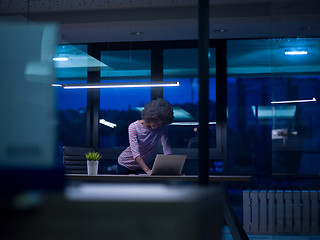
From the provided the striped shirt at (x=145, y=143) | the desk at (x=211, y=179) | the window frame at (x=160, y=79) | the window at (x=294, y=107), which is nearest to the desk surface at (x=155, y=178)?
the desk at (x=211, y=179)

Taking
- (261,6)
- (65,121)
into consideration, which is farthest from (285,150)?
(65,121)

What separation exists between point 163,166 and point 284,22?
176 centimetres

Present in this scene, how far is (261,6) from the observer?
6074 mm

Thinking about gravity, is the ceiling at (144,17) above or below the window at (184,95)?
above

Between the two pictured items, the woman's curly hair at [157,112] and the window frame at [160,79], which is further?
the window frame at [160,79]

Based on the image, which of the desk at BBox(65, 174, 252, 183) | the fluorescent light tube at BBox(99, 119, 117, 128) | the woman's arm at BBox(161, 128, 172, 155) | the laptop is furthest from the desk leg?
the fluorescent light tube at BBox(99, 119, 117, 128)

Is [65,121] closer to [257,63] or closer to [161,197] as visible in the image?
→ [257,63]

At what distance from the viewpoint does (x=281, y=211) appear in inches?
196

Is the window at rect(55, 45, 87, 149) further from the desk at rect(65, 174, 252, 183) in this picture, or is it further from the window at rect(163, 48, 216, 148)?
the desk at rect(65, 174, 252, 183)

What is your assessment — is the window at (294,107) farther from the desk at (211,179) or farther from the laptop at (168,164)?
the laptop at (168,164)

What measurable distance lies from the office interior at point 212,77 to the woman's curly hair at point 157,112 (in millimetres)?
403

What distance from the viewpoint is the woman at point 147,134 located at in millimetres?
4883

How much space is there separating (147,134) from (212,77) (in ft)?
7.20

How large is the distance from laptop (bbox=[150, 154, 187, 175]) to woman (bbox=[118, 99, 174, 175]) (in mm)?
611
